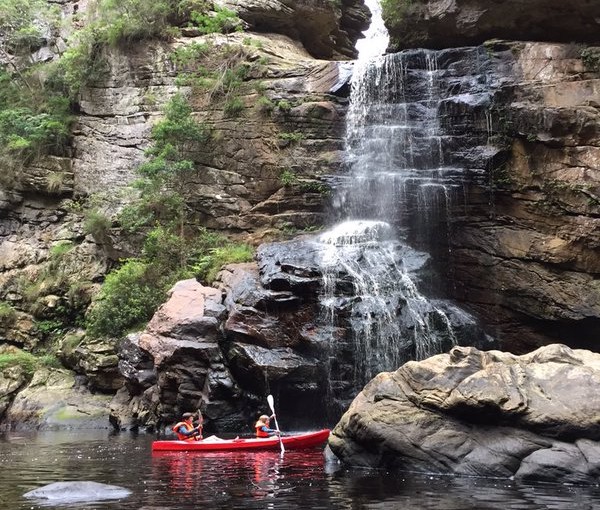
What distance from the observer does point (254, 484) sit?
10125 millimetres

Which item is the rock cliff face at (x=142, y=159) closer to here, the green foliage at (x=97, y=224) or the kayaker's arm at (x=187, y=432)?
the green foliage at (x=97, y=224)

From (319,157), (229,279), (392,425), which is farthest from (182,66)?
(392,425)

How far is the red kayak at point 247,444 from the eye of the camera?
14.4 meters

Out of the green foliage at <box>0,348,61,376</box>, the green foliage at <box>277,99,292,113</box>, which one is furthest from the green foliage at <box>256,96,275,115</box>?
the green foliage at <box>0,348,61,376</box>

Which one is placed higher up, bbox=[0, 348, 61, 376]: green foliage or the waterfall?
the waterfall

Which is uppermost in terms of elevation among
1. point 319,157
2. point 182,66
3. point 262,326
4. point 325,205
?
point 182,66

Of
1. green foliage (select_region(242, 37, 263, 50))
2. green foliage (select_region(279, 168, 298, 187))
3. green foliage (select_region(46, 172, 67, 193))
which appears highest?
green foliage (select_region(242, 37, 263, 50))

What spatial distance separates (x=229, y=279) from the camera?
63.5 feet

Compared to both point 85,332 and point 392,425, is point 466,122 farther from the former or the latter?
point 85,332

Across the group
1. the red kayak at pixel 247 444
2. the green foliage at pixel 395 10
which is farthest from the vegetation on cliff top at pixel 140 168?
the red kayak at pixel 247 444

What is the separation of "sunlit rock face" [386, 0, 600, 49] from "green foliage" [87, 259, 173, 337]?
38.7 ft

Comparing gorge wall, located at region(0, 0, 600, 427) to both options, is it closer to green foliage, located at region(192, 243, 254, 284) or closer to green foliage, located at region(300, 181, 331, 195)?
green foliage, located at region(300, 181, 331, 195)

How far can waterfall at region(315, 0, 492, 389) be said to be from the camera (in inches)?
685

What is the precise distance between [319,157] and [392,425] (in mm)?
13269
